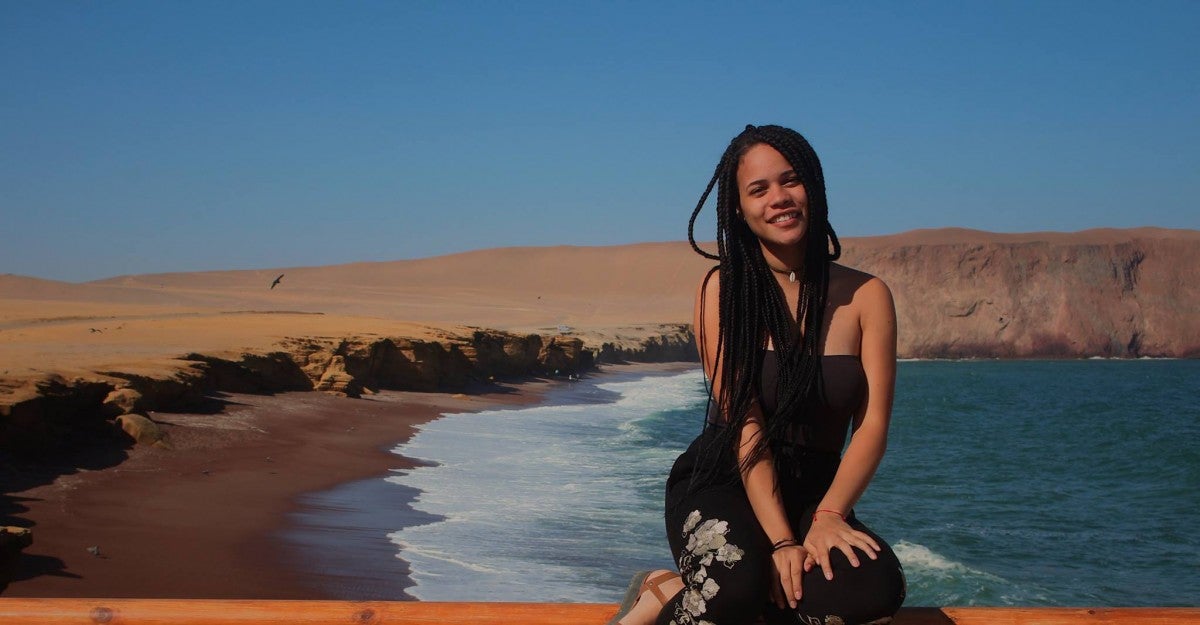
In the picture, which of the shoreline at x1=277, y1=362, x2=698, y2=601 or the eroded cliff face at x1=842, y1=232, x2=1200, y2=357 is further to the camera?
the eroded cliff face at x1=842, y1=232, x2=1200, y2=357

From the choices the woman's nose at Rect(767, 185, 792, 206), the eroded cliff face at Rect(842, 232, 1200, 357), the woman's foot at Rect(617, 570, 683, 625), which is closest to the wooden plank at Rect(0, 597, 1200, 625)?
the woman's foot at Rect(617, 570, 683, 625)

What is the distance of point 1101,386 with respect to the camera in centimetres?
4181

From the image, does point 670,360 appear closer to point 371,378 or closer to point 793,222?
point 371,378

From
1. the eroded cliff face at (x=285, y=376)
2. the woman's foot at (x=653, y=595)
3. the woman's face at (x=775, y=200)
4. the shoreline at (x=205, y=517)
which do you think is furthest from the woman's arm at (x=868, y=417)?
the eroded cliff face at (x=285, y=376)

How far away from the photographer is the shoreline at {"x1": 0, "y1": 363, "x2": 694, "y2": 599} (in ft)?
23.1

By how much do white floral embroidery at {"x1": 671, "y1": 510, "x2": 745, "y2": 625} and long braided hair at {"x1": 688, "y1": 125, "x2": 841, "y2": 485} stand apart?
268 mm

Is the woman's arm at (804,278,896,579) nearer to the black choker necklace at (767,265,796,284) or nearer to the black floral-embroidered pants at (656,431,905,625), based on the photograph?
the black floral-embroidered pants at (656,431,905,625)

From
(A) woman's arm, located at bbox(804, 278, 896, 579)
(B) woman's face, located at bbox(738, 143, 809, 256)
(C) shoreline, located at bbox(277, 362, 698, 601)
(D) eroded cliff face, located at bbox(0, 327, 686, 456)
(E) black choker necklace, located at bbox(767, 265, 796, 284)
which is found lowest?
(C) shoreline, located at bbox(277, 362, 698, 601)

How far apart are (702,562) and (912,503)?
12.2m

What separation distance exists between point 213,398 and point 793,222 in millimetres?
14400

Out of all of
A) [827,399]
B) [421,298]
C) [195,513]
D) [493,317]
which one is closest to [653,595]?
[827,399]

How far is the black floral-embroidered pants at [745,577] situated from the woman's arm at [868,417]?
7 centimetres

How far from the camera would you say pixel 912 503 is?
565 inches

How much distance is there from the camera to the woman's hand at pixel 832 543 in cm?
274
